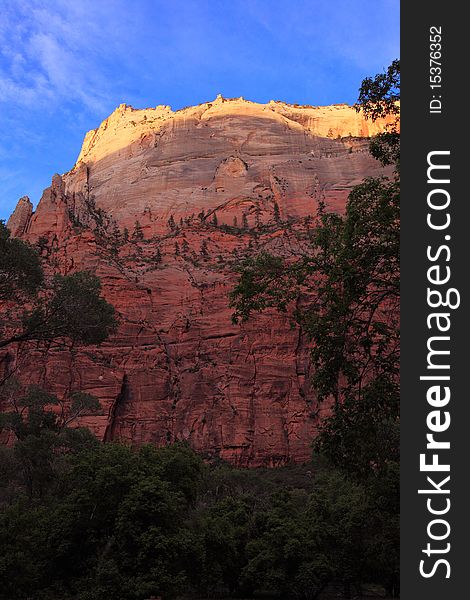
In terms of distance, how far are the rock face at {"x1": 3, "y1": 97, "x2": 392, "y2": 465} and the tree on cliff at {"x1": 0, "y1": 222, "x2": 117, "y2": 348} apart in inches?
1440

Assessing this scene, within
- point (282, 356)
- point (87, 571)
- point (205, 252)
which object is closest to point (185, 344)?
point (282, 356)

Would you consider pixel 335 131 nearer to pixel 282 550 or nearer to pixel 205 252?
pixel 205 252

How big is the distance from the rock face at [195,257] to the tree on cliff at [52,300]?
3658 cm

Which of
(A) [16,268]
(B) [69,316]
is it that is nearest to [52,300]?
(B) [69,316]

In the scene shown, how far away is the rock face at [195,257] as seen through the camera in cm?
5891

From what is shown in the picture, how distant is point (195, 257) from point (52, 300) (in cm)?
5157

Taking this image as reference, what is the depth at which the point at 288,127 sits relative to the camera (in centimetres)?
10556

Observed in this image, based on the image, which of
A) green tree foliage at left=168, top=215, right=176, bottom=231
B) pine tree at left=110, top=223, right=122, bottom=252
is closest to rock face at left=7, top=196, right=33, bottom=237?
pine tree at left=110, top=223, right=122, bottom=252

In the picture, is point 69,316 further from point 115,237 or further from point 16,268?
point 115,237

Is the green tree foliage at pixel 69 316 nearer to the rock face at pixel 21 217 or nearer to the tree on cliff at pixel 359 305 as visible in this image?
the tree on cliff at pixel 359 305

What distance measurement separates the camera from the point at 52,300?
73.4 ft

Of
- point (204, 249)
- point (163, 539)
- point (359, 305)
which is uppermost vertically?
point (204, 249)

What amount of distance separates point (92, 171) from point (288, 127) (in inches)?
1405

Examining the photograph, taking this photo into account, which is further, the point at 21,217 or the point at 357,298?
the point at 21,217
